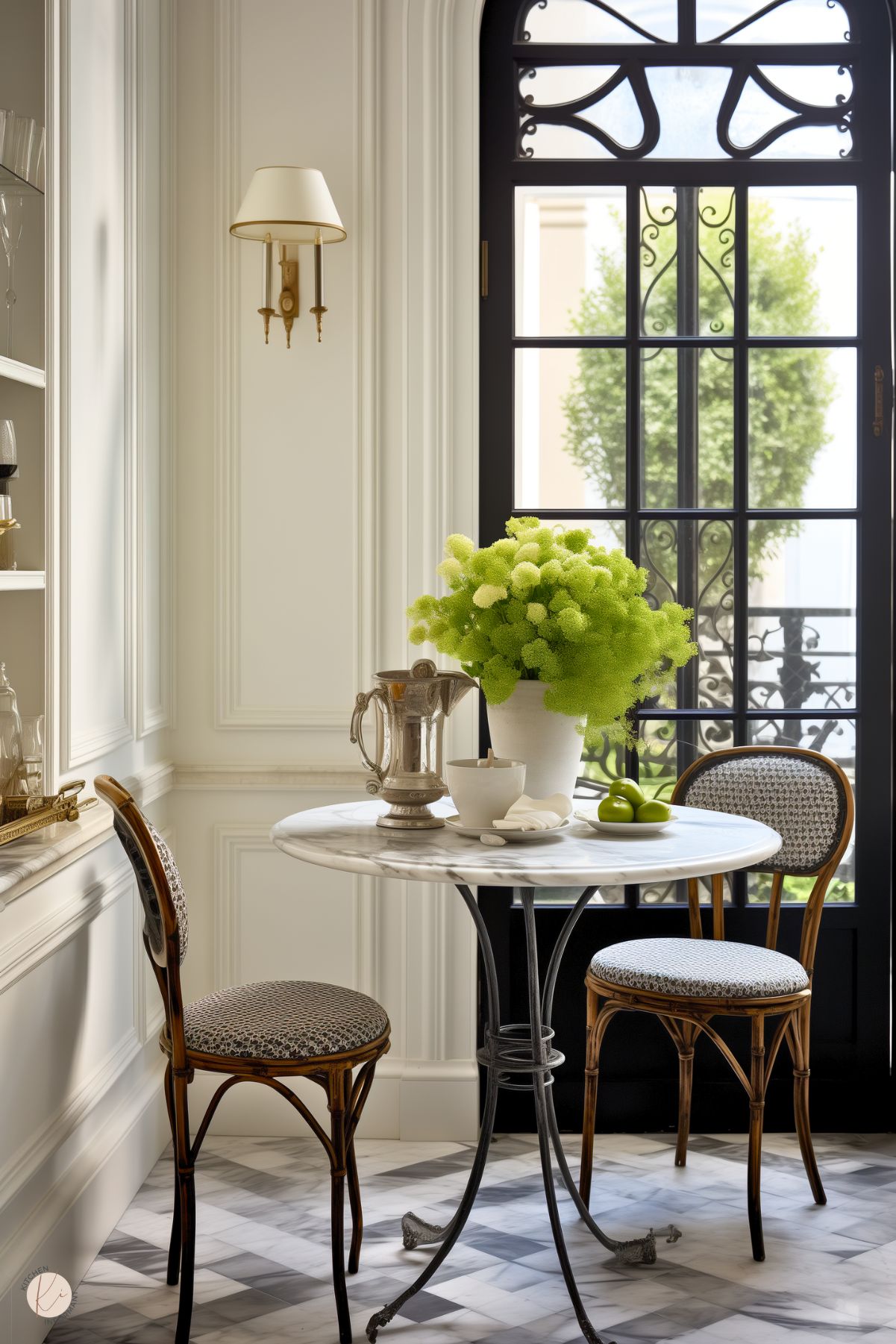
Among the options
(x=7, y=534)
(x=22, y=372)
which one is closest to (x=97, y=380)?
(x=22, y=372)

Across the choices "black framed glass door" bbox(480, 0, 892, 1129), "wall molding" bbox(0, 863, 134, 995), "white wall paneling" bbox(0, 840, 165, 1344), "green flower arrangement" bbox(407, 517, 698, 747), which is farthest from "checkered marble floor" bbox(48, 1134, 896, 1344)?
"green flower arrangement" bbox(407, 517, 698, 747)

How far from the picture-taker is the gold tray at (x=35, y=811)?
2.18 m

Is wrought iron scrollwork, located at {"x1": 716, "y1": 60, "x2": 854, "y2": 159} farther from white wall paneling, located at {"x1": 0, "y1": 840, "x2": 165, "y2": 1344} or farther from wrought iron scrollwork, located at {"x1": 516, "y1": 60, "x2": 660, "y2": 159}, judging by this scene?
white wall paneling, located at {"x1": 0, "y1": 840, "x2": 165, "y2": 1344}

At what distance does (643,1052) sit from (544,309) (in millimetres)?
1920

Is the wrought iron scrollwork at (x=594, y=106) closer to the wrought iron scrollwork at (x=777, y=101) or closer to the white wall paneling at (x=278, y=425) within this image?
the wrought iron scrollwork at (x=777, y=101)

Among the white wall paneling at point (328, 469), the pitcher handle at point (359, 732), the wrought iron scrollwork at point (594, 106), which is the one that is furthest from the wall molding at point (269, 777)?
the wrought iron scrollwork at point (594, 106)

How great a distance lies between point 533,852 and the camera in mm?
2270

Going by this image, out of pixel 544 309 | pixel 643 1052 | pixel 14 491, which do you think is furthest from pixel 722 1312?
pixel 544 309

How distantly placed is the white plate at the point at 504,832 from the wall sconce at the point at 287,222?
1460 mm

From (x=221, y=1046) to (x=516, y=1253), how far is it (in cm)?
82

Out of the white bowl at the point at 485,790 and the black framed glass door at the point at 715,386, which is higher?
the black framed glass door at the point at 715,386

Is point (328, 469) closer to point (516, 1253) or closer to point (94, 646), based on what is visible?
point (94, 646)

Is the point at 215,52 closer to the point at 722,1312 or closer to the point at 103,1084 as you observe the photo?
the point at 103,1084

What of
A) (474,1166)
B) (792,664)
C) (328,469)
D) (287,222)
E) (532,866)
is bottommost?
(474,1166)
